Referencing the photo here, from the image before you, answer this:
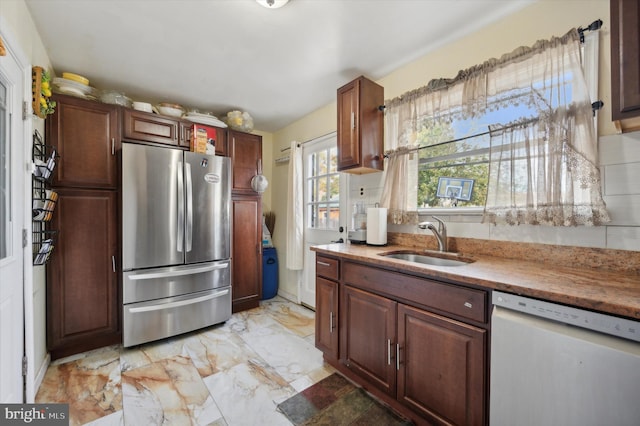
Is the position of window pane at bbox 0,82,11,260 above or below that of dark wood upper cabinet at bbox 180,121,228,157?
below

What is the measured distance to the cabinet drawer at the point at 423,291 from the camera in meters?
1.16

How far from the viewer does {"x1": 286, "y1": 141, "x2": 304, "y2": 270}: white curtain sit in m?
3.30

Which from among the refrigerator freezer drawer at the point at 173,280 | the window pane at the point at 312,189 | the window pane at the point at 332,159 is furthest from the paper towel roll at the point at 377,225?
the refrigerator freezer drawer at the point at 173,280

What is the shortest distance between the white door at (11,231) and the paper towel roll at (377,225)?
218cm

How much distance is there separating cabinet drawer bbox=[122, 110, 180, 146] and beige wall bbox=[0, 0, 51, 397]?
0.57 meters

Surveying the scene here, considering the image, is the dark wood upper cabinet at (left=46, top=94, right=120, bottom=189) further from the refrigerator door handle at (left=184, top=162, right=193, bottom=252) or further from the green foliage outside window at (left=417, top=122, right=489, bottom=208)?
the green foliage outside window at (left=417, top=122, right=489, bottom=208)

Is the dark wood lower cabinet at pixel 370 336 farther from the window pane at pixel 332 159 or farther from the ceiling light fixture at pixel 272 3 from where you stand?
the ceiling light fixture at pixel 272 3

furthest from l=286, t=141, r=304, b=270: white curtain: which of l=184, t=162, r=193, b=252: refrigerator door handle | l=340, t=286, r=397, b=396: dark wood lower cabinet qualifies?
l=340, t=286, r=397, b=396: dark wood lower cabinet

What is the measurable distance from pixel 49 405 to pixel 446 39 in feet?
11.7

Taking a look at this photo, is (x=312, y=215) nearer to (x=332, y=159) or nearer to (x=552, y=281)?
(x=332, y=159)

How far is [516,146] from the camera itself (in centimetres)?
154

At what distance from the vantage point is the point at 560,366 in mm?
908

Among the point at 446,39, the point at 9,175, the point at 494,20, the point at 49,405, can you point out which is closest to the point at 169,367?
the point at 49,405

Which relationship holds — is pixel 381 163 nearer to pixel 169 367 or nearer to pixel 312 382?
pixel 312 382
